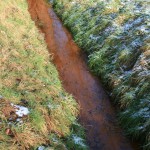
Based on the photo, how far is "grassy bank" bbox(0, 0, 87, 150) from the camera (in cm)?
648

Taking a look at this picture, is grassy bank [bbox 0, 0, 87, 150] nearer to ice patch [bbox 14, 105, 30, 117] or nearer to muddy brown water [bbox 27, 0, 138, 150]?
ice patch [bbox 14, 105, 30, 117]

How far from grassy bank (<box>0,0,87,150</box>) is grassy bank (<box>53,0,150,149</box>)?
1.61 meters

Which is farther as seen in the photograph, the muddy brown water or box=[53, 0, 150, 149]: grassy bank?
box=[53, 0, 150, 149]: grassy bank

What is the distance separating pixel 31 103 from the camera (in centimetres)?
744

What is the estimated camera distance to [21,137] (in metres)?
6.31

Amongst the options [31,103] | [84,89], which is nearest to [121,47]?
[84,89]

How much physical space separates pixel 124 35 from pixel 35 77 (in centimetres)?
448

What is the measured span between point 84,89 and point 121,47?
7.72 feet

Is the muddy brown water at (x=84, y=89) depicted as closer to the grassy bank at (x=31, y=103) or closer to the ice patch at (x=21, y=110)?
the grassy bank at (x=31, y=103)

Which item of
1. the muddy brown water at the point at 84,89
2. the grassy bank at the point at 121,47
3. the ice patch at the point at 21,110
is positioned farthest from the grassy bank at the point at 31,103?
the grassy bank at the point at 121,47

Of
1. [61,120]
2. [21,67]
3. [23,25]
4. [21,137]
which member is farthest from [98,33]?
[21,137]

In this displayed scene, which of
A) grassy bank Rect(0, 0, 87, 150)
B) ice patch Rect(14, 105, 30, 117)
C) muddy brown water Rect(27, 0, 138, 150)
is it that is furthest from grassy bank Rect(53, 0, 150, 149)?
ice patch Rect(14, 105, 30, 117)

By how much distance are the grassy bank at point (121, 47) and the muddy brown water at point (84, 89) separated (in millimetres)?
323

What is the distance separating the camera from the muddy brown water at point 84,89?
7.96m
